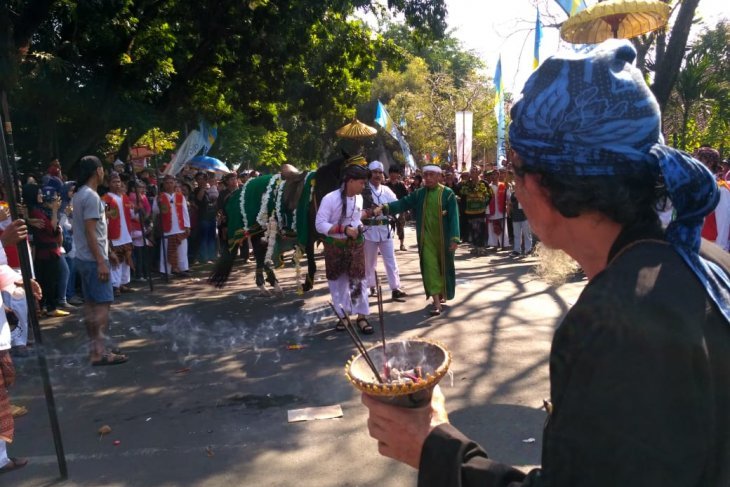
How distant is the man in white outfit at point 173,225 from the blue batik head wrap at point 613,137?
10631mm

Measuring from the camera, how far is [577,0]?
335 inches

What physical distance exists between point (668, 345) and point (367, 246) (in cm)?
729

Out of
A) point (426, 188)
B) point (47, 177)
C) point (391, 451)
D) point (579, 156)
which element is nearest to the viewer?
point (579, 156)

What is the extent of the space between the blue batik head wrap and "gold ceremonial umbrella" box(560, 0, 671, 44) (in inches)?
237

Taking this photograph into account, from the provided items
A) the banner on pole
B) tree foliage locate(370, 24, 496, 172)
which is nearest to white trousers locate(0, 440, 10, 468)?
the banner on pole

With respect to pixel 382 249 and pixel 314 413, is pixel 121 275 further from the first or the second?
pixel 314 413

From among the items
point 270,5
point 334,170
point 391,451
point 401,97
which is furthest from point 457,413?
point 401,97

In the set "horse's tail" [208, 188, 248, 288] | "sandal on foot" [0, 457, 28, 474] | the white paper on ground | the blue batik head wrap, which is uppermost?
the blue batik head wrap

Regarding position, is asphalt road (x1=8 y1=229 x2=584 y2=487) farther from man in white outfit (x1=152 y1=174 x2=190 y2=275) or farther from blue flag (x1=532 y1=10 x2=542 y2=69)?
blue flag (x1=532 y1=10 x2=542 y2=69)

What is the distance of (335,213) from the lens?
6.78m

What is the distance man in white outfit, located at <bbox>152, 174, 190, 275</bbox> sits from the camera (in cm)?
1130

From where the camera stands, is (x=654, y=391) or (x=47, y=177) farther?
(x=47, y=177)

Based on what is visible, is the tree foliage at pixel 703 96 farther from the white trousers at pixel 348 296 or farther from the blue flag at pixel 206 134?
the white trousers at pixel 348 296

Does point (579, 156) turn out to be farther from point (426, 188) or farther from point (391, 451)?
point (426, 188)
